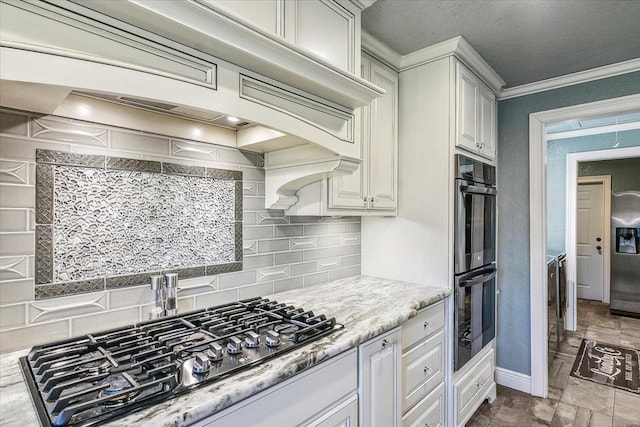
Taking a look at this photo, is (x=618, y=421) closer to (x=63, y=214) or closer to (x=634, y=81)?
(x=634, y=81)

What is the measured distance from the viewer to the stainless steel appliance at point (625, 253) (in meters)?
4.98

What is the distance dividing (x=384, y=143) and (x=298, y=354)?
1.45m

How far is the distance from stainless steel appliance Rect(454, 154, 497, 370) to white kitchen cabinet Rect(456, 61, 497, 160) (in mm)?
119

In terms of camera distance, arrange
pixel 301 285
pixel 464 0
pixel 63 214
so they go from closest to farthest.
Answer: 1. pixel 63 214
2. pixel 464 0
3. pixel 301 285

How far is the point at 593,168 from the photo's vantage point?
5.58 metres

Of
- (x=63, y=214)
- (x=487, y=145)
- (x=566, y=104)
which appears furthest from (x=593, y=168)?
(x=63, y=214)

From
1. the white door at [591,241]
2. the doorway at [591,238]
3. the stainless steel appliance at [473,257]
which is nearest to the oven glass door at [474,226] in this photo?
the stainless steel appliance at [473,257]

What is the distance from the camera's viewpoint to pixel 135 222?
134 centimetres

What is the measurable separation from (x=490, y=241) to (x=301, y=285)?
4.87 feet

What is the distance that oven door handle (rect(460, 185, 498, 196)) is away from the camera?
2133 millimetres

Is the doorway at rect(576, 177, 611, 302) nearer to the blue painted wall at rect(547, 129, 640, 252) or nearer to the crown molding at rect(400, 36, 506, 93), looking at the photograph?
the blue painted wall at rect(547, 129, 640, 252)

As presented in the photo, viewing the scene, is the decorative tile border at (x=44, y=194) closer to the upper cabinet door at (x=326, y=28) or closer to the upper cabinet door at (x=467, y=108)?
the upper cabinet door at (x=326, y=28)

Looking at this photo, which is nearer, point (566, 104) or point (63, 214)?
point (63, 214)

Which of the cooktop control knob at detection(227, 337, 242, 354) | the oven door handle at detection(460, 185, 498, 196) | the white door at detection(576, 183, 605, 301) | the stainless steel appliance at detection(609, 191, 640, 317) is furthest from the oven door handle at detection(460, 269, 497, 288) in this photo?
the white door at detection(576, 183, 605, 301)
